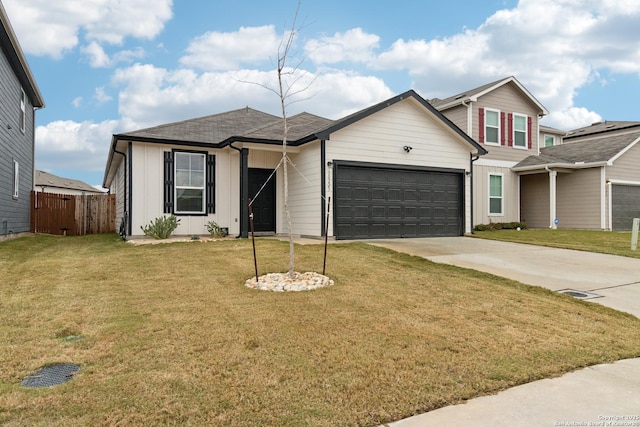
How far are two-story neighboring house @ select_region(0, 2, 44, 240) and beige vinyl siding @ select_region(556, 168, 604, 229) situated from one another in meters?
20.7

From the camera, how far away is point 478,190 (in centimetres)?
1650

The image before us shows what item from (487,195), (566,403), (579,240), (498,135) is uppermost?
(498,135)

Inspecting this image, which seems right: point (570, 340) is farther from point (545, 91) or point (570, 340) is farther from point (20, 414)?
point (545, 91)

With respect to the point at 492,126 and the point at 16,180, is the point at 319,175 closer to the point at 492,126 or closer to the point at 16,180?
the point at 492,126

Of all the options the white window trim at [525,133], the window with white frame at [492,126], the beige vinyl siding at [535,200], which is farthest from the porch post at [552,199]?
the window with white frame at [492,126]

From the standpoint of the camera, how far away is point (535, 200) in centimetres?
1833

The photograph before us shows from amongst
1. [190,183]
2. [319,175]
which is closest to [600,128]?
[319,175]

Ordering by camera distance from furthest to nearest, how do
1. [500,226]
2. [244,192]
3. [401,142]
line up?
[500,226], [401,142], [244,192]

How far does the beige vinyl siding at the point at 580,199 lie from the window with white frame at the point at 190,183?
50.9 feet

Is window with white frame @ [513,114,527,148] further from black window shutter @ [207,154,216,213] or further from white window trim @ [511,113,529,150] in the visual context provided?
black window shutter @ [207,154,216,213]

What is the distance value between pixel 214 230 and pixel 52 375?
9282mm

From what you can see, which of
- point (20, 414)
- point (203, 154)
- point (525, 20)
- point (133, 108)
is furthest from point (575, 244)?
point (133, 108)

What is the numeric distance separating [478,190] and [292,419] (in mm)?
15815

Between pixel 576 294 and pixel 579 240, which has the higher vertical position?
pixel 579 240
